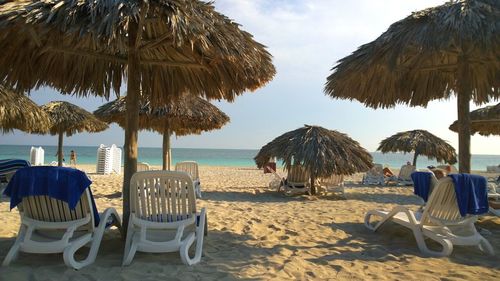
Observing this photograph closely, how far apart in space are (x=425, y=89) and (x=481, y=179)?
8.15ft

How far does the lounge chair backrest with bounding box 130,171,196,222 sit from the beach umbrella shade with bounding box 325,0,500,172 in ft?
8.95

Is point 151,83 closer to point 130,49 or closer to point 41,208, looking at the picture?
point 130,49

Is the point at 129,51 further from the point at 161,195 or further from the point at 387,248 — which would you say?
the point at 387,248

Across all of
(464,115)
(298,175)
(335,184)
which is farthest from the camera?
(298,175)

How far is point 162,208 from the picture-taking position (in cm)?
342

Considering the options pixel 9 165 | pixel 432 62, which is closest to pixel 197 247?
pixel 432 62

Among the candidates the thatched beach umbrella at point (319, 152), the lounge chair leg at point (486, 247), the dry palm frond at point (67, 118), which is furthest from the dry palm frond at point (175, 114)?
the lounge chair leg at point (486, 247)

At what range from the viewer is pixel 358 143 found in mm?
8617

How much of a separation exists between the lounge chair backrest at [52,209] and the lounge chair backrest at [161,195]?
1.30 ft

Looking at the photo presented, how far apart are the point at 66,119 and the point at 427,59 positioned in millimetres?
9672

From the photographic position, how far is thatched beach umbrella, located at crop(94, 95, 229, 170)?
848cm

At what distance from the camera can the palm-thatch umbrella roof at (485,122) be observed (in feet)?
35.0

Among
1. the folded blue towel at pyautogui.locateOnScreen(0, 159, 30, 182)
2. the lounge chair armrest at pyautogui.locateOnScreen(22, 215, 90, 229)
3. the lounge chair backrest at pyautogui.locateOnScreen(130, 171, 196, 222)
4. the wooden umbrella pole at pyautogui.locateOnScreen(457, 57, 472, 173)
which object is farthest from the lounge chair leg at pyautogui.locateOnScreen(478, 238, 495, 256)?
the folded blue towel at pyautogui.locateOnScreen(0, 159, 30, 182)

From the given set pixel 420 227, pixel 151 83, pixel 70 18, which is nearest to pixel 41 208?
pixel 70 18
